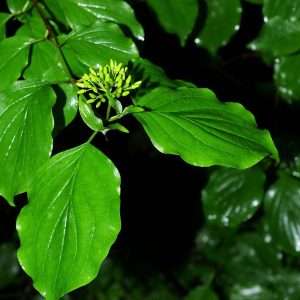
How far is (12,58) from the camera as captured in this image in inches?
43.3

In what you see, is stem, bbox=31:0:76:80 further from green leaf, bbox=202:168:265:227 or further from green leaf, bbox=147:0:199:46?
green leaf, bbox=202:168:265:227

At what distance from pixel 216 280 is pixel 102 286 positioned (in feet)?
1.90

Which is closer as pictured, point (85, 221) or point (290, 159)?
point (85, 221)

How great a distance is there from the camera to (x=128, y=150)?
2686mm

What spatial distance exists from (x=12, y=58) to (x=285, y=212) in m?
1.16

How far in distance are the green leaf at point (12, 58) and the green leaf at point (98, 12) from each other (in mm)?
129

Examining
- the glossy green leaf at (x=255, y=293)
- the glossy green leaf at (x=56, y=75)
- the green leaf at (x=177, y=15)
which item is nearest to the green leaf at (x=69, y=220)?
the glossy green leaf at (x=56, y=75)

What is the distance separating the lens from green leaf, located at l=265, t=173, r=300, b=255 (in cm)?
178

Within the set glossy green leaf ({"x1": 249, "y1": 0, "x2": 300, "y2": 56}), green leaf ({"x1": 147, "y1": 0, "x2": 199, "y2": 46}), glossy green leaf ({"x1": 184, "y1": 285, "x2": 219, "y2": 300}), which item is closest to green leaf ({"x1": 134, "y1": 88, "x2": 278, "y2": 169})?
green leaf ({"x1": 147, "y1": 0, "x2": 199, "y2": 46})

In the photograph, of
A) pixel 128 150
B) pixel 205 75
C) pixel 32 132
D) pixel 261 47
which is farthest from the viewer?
pixel 128 150

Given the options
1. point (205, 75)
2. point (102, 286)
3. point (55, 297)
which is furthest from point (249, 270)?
point (55, 297)

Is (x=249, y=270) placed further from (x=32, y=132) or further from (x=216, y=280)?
(x=32, y=132)

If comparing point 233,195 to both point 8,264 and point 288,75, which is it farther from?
point 8,264

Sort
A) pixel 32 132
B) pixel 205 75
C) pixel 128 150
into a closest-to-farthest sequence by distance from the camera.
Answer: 1. pixel 32 132
2. pixel 205 75
3. pixel 128 150
